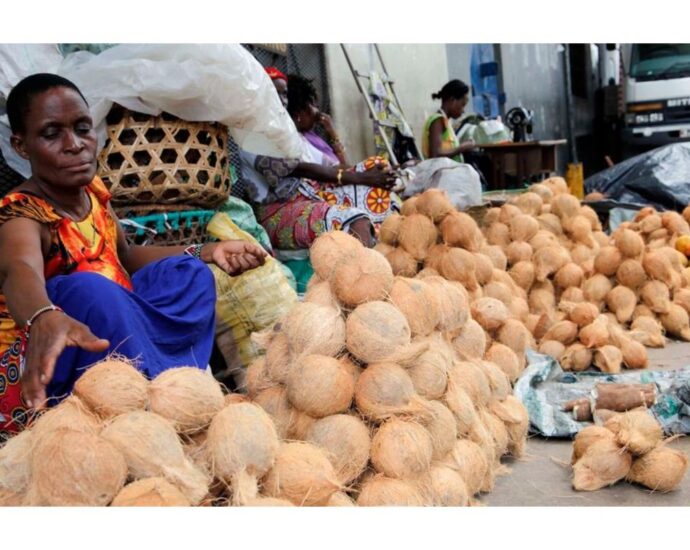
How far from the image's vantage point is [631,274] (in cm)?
450

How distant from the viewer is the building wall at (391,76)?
21.5ft

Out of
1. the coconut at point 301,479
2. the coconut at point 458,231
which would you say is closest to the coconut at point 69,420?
the coconut at point 301,479

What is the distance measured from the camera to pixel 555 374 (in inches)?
146

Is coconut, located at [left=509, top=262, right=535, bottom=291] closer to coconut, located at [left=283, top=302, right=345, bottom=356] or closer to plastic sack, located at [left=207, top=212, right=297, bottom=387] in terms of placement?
plastic sack, located at [left=207, top=212, right=297, bottom=387]

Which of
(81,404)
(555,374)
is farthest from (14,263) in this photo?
(555,374)

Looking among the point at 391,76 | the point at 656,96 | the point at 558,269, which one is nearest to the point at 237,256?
the point at 558,269

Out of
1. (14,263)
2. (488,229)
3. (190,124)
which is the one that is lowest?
(488,229)

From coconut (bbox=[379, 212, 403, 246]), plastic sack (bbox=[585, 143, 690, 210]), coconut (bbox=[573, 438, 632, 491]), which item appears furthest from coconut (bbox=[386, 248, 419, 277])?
plastic sack (bbox=[585, 143, 690, 210])

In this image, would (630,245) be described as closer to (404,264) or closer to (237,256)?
(404,264)

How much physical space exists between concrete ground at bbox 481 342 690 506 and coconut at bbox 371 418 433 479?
503 millimetres

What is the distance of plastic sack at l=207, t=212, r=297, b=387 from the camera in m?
3.25

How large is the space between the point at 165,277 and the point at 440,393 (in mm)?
1105
